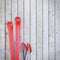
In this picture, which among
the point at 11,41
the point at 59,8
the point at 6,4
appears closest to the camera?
the point at 11,41

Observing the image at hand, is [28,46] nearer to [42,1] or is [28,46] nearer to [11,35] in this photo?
[11,35]

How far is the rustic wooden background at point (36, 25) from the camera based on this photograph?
2.00 m

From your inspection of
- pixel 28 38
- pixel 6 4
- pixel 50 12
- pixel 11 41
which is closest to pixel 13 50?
pixel 11 41

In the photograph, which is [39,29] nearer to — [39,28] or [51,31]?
[39,28]

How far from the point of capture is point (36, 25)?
2.08m

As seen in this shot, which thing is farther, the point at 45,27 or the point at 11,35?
the point at 45,27

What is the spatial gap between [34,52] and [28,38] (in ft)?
0.75

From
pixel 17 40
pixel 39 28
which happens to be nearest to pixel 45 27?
pixel 39 28

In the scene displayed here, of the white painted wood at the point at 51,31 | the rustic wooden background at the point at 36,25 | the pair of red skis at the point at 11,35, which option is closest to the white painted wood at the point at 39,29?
the rustic wooden background at the point at 36,25

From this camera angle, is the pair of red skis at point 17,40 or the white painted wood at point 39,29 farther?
the white painted wood at point 39,29

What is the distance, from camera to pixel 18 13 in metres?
2.04

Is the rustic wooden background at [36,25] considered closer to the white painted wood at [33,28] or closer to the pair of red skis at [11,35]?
the white painted wood at [33,28]

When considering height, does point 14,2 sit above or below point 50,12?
above

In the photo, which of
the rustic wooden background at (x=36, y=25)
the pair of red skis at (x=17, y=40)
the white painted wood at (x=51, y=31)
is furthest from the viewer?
the white painted wood at (x=51, y=31)
